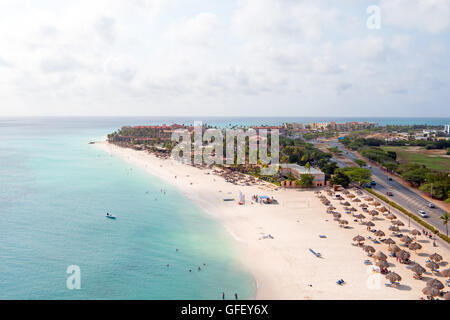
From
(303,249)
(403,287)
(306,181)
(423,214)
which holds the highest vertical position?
(306,181)

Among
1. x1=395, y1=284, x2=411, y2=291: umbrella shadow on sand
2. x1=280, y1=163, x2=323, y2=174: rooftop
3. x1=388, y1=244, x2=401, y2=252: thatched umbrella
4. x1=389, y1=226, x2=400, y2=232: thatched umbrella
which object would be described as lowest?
x1=395, y1=284, x2=411, y2=291: umbrella shadow on sand

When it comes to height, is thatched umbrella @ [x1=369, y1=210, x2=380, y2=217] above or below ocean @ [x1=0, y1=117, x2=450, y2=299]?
above

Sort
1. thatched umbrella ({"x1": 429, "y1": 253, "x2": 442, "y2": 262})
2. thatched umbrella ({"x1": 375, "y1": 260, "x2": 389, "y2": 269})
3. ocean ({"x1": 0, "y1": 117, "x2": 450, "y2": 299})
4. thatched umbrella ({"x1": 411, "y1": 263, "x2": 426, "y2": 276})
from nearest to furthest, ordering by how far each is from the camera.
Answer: ocean ({"x1": 0, "y1": 117, "x2": 450, "y2": 299}), thatched umbrella ({"x1": 411, "y1": 263, "x2": 426, "y2": 276}), thatched umbrella ({"x1": 375, "y1": 260, "x2": 389, "y2": 269}), thatched umbrella ({"x1": 429, "y1": 253, "x2": 442, "y2": 262})

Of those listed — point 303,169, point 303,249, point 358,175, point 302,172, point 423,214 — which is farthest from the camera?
point 303,169

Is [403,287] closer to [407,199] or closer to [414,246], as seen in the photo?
[414,246]

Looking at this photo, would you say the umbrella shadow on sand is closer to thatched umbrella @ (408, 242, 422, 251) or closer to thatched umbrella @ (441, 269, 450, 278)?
thatched umbrella @ (441, 269, 450, 278)

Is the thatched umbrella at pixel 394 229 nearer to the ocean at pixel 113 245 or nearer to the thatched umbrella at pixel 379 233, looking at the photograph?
the thatched umbrella at pixel 379 233

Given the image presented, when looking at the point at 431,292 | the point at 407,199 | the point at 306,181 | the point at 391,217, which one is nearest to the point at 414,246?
the point at 431,292

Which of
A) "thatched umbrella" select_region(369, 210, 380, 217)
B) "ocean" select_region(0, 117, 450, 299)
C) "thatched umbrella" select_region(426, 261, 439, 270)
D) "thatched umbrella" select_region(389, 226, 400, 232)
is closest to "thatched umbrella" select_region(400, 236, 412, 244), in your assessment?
"thatched umbrella" select_region(389, 226, 400, 232)
